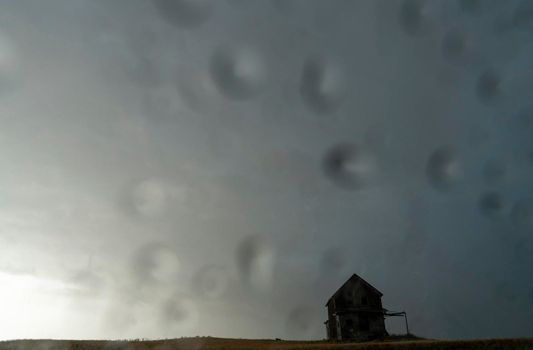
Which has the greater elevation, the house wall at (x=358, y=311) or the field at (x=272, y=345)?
the house wall at (x=358, y=311)

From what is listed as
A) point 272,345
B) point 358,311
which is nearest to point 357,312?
point 358,311

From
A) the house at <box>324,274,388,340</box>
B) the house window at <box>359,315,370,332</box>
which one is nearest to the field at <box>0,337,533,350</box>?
the house at <box>324,274,388,340</box>

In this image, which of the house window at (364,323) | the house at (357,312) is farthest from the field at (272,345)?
the house window at (364,323)

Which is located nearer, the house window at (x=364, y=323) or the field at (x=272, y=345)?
the field at (x=272, y=345)

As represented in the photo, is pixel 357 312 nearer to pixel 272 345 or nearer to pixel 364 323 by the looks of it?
pixel 364 323

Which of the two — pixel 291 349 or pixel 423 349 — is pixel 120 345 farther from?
pixel 423 349

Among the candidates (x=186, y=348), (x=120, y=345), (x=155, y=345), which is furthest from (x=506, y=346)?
(x=120, y=345)

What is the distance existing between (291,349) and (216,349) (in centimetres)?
647

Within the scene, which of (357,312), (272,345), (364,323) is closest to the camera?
(272,345)

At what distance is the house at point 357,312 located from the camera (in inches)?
1905

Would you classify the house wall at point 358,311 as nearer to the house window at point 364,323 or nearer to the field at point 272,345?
the house window at point 364,323

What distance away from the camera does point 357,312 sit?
4891 centimetres

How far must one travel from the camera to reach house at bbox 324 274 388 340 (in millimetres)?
48375

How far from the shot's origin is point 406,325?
5025 centimetres
